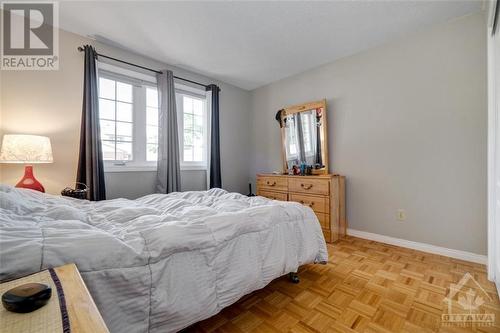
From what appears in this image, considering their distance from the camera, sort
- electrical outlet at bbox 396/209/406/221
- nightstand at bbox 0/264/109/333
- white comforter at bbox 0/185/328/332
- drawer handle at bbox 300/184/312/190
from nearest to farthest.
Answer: nightstand at bbox 0/264/109/333 < white comforter at bbox 0/185/328/332 < electrical outlet at bbox 396/209/406/221 < drawer handle at bbox 300/184/312/190

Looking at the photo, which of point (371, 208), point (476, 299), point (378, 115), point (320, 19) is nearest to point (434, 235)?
point (371, 208)

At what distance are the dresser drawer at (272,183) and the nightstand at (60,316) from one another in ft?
9.21

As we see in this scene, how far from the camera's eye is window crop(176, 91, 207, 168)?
3.38 meters

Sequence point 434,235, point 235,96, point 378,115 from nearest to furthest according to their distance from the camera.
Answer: point 434,235 < point 378,115 < point 235,96

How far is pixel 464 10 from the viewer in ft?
6.83

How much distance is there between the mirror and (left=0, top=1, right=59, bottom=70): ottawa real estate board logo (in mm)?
2942

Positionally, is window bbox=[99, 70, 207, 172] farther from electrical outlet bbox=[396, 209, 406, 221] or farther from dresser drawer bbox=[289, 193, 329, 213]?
electrical outlet bbox=[396, 209, 406, 221]

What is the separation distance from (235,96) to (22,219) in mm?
3529

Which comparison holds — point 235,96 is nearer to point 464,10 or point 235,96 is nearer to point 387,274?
point 464,10

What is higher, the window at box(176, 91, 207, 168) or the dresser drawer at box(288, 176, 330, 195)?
the window at box(176, 91, 207, 168)

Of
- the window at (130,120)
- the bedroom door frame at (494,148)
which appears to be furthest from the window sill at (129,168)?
the bedroom door frame at (494,148)

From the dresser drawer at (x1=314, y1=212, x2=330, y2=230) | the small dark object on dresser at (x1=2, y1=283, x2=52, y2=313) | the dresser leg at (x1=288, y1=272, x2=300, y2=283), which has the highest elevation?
the small dark object on dresser at (x1=2, y1=283, x2=52, y2=313)

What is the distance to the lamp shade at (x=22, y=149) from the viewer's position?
1.83 m

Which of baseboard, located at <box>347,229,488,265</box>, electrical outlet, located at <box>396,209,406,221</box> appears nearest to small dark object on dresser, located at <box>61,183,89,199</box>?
baseboard, located at <box>347,229,488,265</box>
